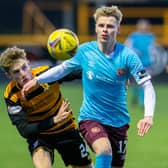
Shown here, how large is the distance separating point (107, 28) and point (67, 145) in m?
1.28

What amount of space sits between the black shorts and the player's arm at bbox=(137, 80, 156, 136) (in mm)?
1049

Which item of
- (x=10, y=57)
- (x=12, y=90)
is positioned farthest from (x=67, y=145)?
(x=10, y=57)

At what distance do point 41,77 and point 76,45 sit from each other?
59cm

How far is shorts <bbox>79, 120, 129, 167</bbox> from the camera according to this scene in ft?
25.9

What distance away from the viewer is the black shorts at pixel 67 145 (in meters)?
8.20

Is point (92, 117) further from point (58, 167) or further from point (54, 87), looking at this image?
point (58, 167)

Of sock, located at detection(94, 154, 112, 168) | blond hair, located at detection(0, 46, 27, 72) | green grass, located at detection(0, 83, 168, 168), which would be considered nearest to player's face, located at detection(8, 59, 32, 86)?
blond hair, located at detection(0, 46, 27, 72)

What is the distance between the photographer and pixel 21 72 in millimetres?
7961

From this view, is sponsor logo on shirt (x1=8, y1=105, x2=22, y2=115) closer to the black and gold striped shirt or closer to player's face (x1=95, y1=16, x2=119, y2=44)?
the black and gold striped shirt

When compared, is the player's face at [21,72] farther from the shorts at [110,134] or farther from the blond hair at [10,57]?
the shorts at [110,134]

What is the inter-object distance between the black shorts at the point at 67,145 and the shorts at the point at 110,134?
0.60 ft

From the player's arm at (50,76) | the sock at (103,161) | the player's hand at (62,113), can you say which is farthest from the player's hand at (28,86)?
the sock at (103,161)

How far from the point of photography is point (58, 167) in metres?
10.2

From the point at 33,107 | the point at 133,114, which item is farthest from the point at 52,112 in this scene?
the point at 133,114
